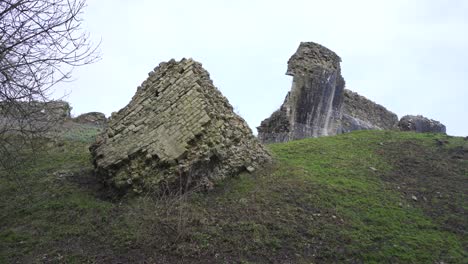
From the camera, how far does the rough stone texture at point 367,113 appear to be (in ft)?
64.6

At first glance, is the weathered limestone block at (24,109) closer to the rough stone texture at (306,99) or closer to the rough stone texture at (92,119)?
the rough stone texture at (306,99)

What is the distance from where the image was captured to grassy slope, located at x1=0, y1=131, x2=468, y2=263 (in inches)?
291

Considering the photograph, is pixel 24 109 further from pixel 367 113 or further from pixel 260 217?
pixel 367 113

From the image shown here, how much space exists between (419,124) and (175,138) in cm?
1161

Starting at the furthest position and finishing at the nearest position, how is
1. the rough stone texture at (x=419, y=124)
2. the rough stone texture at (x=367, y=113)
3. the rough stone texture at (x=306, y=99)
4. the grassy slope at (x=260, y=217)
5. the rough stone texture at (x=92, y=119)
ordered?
the rough stone texture at (x=367, y=113) < the rough stone texture at (x=419, y=124) < the rough stone texture at (x=92, y=119) < the rough stone texture at (x=306, y=99) < the grassy slope at (x=260, y=217)

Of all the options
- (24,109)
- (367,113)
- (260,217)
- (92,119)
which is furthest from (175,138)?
(367,113)

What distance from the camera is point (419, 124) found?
18.0 metres

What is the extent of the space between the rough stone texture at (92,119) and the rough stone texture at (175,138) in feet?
23.2

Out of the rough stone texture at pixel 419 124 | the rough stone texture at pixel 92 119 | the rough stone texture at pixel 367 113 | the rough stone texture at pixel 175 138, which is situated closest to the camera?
the rough stone texture at pixel 175 138

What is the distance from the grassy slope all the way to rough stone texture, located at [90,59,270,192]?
36 centimetres

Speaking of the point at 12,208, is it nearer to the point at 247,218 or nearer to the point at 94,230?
the point at 94,230

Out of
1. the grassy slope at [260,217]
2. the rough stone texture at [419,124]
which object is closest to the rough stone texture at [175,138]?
the grassy slope at [260,217]

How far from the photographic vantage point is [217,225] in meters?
8.01

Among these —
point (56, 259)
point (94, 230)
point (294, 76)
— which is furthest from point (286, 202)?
point (294, 76)
